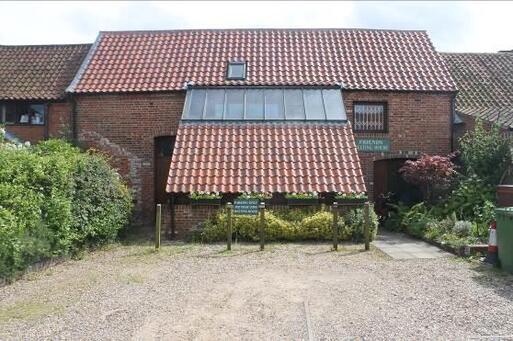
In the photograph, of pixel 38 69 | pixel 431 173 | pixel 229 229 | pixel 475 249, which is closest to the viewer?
pixel 475 249

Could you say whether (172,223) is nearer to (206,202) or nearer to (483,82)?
(206,202)

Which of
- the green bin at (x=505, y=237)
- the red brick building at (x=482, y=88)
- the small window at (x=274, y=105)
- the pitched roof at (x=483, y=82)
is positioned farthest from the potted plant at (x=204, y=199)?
the pitched roof at (x=483, y=82)

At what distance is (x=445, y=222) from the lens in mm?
12828

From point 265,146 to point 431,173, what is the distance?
16.0 ft

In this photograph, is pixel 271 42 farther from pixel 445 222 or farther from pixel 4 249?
pixel 4 249

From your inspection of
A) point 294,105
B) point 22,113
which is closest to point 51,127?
point 22,113

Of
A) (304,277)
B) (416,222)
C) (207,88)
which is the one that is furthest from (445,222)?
(207,88)

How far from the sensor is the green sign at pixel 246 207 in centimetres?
1255

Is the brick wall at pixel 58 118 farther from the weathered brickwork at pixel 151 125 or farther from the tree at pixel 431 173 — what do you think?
the tree at pixel 431 173

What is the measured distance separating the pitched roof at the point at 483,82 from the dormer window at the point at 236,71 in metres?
7.52

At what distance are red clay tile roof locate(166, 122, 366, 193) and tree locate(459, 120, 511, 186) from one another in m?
3.53

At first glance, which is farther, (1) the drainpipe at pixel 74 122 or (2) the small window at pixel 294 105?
(1) the drainpipe at pixel 74 122

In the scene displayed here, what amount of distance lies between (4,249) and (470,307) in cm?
699

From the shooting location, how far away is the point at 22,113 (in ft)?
Result: 57.3
